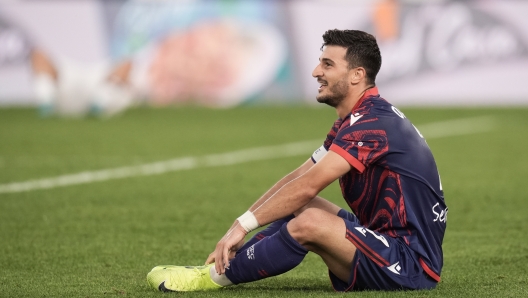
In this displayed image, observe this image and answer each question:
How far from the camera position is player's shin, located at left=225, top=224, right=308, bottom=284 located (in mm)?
5023

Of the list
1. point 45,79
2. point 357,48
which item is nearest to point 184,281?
point 357,48

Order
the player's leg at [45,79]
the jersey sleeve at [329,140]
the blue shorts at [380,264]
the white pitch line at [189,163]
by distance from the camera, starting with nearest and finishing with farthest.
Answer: the blue shorts at [380,264], the jersey sleeve at [329,140], the white pitch line at [189,163], the player's leg at [45,79]

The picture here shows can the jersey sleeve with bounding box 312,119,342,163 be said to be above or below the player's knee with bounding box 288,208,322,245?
above

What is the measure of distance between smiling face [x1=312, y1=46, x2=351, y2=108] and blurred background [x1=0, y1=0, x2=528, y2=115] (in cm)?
1775

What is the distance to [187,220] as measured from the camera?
8.34m

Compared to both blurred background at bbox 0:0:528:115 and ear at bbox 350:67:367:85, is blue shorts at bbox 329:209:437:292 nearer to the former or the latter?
ear at bbox 350:67:367:85

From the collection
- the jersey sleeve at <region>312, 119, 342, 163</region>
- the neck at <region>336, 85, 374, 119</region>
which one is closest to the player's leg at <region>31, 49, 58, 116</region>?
the jersey sleeve at <region>312, 119, 342, 163</region>

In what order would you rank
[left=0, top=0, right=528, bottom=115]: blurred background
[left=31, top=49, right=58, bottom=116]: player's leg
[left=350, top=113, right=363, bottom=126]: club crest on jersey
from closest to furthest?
[left=350, top=113, right=363, bottom=126]: club crest on jersey
[left=31, top=49, right=58, bottom=116]: player's leg
[left=0, top=0, right=528, bottom=115]: blurred background

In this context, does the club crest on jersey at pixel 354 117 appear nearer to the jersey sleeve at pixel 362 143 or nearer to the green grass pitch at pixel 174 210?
the jersey sleeve at pixel 362 143

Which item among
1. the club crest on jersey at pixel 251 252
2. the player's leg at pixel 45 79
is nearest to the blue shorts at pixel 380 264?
the club crest on jersey at pixel 251 252

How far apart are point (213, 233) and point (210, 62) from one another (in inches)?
616

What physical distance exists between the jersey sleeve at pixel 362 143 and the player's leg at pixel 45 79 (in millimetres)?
16836

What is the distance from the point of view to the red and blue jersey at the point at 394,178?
516 cm

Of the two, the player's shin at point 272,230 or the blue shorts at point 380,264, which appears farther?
the player's shin at point 272,230
